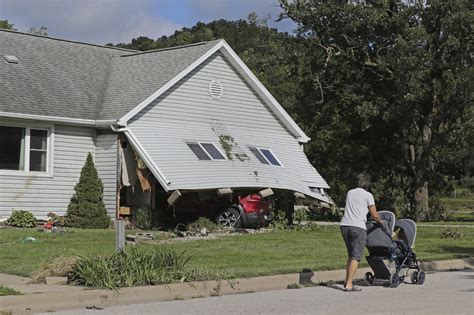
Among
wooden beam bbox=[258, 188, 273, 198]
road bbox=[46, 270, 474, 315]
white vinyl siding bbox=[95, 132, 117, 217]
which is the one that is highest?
white vinyl siding bbox=[95, 132, 117, 217]

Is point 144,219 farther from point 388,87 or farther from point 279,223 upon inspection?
point 388,87

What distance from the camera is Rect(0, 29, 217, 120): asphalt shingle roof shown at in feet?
74.7

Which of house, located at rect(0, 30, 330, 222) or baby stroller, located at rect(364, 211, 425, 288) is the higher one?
house, located at rect(0, 30, 330, 222)

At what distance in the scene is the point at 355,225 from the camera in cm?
1190

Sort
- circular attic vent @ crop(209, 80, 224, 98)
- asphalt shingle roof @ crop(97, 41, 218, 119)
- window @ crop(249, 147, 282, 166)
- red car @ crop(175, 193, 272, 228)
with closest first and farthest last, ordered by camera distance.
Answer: red car @ crop(175, 193, 272, 228)
asphalt shingle roof @ crop(97, 41, 218, 119)
window @ crop(249, 147, 282, 166)
circular attic vent @ crop(209, 80, 224, 98)

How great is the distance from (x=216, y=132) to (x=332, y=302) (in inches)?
569

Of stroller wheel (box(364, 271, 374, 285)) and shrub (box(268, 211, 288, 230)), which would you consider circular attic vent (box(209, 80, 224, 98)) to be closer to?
shrub (box(268, 211, 288, 230))

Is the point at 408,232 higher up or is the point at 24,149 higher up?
the point at 24,149

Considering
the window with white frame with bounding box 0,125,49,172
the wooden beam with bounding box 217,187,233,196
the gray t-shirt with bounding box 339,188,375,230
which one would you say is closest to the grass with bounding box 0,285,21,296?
the gray t-shirt with bounding box 339,188,375,230

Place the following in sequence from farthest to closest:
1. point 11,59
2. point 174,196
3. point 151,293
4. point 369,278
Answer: point 11,59 < point 174,196 < point 369,278 < point 151,293

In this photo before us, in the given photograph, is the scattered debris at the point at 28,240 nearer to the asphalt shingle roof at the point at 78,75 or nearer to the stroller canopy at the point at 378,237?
the asphalt shingle roof at the point at 78,75

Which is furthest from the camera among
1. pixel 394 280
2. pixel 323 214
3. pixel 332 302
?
pixel 323 214

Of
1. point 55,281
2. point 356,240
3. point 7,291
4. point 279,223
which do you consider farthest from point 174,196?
point 7,291

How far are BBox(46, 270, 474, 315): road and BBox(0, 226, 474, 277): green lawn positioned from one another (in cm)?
131
